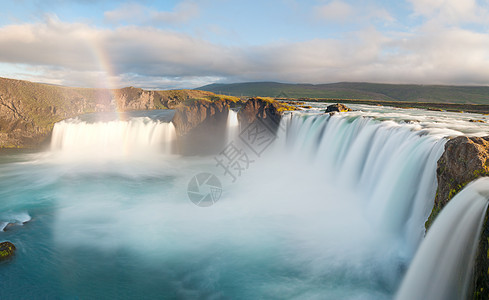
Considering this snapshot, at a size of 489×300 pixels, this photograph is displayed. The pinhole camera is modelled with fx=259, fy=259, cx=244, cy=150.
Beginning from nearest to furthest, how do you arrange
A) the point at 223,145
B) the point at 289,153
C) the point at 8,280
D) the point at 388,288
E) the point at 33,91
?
the point at 388,288 → the point at 8,280 → the point at 289,153 → the point at 223,145 → the point at 33,91

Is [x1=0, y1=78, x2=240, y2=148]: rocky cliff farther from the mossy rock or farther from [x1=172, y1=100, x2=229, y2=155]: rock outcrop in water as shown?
the mossy rock

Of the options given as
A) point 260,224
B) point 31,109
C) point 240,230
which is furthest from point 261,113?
point 31,109

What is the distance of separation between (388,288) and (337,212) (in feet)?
24.6

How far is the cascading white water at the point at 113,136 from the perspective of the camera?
43.1 meters

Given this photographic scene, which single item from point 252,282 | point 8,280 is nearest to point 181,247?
point 252,282

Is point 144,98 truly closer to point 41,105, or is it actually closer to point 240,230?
point 41,105

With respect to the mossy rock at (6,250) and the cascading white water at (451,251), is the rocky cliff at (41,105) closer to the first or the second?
the mossy rock at (6,250)

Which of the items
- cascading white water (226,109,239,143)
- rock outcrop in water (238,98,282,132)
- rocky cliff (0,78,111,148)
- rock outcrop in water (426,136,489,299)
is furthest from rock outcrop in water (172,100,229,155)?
rock outcrop in water (426,136,489,299)

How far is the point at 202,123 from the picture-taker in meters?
44.3

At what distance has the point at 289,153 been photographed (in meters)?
33.8

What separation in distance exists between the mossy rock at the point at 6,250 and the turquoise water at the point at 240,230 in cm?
51

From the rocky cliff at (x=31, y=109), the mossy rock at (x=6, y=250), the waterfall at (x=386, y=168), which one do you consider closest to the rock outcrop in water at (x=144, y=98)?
the rocky cliff at (x=31, y=109)

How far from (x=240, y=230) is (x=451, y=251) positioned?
36.7ft

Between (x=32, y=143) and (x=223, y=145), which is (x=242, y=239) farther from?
(x=32, y=143)
